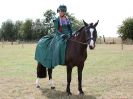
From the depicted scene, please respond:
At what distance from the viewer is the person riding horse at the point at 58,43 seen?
10031 millimetres

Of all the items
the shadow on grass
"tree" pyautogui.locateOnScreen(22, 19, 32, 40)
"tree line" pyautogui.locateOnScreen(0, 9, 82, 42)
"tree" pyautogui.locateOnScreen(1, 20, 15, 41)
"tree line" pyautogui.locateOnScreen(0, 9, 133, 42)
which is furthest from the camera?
"tree" pyautogui.locateOnScreen(1, 20, 15, 41)

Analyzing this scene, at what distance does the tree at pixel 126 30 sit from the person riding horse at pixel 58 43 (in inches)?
2540

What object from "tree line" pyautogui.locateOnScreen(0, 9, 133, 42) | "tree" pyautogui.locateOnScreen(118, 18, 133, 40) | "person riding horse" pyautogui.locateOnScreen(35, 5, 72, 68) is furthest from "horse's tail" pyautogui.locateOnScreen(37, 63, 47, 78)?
"tree line" pyautogui.locateOnScreen(0, 9, 133, 42)

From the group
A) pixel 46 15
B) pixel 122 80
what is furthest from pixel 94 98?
pixel 46 15

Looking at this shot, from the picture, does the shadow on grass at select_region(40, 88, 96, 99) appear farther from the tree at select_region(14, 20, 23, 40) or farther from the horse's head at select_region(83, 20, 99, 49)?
the tree at select_region(14, 20, 23, 40)

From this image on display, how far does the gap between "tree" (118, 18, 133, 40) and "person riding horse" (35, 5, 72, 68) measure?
6452 cm

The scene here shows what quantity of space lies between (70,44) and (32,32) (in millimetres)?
93905

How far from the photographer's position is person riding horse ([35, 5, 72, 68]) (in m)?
10.0

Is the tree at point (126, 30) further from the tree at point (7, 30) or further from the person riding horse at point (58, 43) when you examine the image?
the person riding horse at point (58, 43)

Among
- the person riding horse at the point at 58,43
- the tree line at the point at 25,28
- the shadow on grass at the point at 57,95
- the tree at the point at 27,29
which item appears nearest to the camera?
the shadow on grass at the point at 57,95

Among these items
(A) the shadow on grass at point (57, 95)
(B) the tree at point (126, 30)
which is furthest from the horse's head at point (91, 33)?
(B) the tree at point (126, 30)

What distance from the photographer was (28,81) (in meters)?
13.0

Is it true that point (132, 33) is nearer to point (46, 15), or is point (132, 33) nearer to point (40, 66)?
point (46, 15)

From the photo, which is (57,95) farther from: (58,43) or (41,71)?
(41,71)
